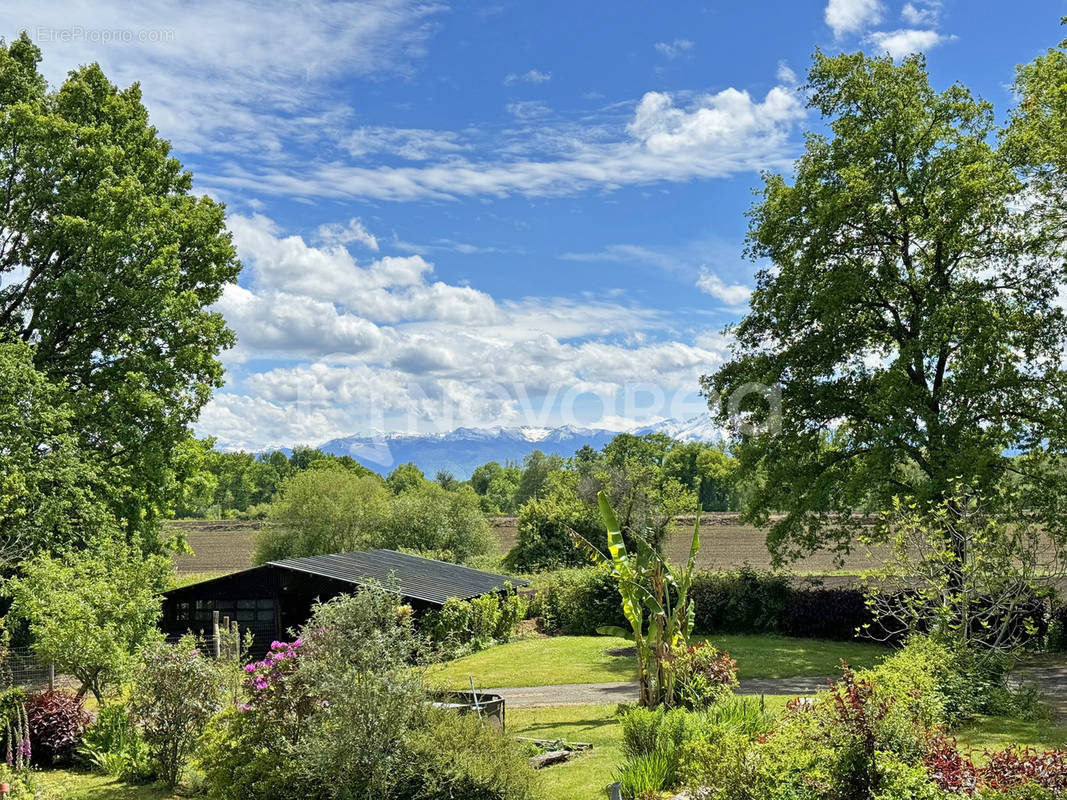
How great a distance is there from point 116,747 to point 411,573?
1626 cm

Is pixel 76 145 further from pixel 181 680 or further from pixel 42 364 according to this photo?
pixel 181 680

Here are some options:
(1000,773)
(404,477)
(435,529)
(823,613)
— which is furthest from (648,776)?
(404,477)

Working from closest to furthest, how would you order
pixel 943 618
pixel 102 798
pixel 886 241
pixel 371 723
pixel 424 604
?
pixel 371 723 → pixel 102 798 → pixel 943 618 → pixel 886 241 → pixel 424 604

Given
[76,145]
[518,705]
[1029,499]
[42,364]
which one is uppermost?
[76,145]

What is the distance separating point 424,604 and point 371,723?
59.7ft

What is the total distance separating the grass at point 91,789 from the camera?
11891mm

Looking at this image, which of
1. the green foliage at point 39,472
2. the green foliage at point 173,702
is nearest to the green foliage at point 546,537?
the green foliage at point 39,472

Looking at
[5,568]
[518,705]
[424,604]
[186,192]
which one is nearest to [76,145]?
[186,192]

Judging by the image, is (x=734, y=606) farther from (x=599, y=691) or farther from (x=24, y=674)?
(x=24, y=674)

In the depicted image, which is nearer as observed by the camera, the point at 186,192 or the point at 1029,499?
the point at 1029,499

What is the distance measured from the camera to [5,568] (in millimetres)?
22859

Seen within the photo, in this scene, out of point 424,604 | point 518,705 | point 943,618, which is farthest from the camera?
point 424,604

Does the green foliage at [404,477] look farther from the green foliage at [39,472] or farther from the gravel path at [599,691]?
the gravel path at [599,691]

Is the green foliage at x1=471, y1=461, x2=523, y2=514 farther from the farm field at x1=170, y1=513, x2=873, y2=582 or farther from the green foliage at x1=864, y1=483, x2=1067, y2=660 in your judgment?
the green foliage at x1=864, y1=483, x2=1067, y2=660
